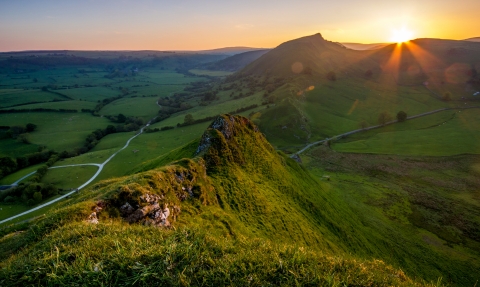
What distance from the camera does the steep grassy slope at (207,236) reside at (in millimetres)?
10758

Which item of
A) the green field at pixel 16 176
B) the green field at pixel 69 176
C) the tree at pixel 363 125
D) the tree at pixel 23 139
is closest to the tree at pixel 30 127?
the tree at pixel 23 139

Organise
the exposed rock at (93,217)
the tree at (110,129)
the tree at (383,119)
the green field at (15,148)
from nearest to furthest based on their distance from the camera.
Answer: the exposed rock at (93,217) < the green field at (15,148) < the tree at (110,129) < the tree at (383,119)

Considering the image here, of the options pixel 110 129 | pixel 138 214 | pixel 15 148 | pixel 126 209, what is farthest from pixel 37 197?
pixel 110 129

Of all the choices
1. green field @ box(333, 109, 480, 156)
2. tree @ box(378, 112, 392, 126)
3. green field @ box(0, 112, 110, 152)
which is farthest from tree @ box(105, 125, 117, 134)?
tree @ box(378, 112, 392, 126)

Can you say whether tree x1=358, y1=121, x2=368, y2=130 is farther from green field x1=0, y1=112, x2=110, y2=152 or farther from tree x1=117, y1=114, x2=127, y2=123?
green field x1=0, y1=112, x2=110, y2=152

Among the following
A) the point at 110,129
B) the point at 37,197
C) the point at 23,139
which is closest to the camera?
the point at 37,197

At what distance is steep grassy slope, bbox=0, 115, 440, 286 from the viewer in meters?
10.8

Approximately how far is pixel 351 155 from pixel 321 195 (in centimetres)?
7057

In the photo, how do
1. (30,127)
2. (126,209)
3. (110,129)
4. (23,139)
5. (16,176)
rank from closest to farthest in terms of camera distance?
(126,209), (16,176), (23,139), (30,127), (110,129)

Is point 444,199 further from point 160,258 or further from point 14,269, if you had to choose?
point 14,269

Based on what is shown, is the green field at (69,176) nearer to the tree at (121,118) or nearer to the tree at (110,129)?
the tree at (110,129)

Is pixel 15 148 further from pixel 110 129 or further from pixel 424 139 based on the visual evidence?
pixel 424 139

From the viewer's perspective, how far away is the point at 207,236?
14.0 m

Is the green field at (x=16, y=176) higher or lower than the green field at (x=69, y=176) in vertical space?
lower
